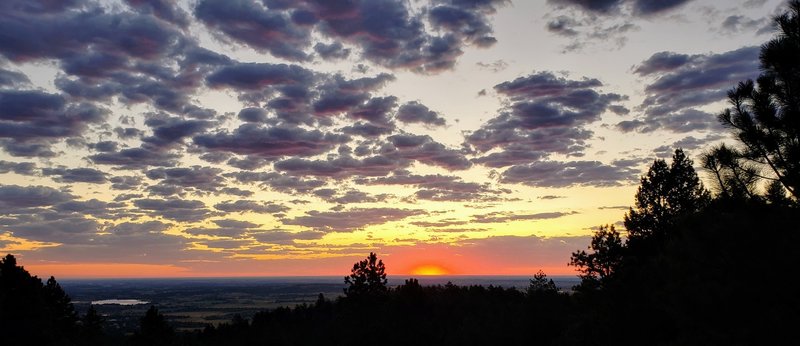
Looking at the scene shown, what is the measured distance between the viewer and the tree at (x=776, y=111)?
16812mm

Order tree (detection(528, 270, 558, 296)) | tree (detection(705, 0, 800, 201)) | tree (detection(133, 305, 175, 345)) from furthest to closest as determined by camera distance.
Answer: tree (detection(528, 270, 558, 296)), tree (detection(133, 305, 175, 345)), tree (detection(705, 0, 800, 201))

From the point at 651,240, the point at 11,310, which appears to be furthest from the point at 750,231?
the point at 11,310

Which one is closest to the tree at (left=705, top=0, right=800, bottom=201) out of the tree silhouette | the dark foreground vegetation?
the dark foreground vegetation

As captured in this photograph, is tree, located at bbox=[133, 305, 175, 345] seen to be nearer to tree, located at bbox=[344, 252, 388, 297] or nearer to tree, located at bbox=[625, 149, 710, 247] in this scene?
tree, located at bbox=[344, 252, 388, 297]

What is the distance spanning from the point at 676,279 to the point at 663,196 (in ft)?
59.8

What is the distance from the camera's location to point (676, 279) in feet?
77.9

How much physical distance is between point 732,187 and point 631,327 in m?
16.8

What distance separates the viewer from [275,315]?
112 meters

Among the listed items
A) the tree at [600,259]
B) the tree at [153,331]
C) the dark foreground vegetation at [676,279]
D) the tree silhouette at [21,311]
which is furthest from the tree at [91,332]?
the tree at [600,259]

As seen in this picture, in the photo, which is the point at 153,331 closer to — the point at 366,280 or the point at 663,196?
the point at 366,280

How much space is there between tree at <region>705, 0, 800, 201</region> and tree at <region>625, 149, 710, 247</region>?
72.9 feet

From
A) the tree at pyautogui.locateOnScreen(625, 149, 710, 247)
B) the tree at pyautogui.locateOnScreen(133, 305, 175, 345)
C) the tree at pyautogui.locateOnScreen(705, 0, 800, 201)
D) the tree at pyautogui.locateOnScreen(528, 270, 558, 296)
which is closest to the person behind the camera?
the tree at pyautogui.locateOnScreen(705, 0, 800, 201)

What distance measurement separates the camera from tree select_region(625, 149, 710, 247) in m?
39.6

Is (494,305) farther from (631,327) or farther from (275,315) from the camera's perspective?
Answer: (631,327)
